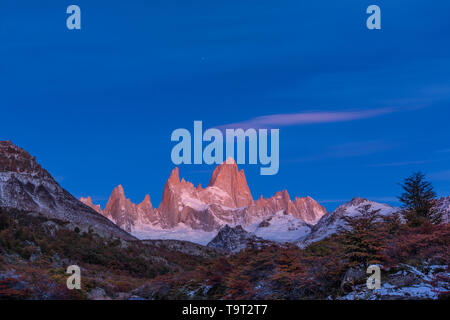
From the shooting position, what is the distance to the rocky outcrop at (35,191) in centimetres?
7275

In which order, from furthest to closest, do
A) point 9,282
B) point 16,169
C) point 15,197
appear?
point 16,169 → point 15,197 → point 9,282

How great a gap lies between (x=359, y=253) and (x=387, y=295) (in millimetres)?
2595

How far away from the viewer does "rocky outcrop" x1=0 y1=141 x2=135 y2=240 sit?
72750 millimetres

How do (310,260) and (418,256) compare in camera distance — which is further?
(310,260)

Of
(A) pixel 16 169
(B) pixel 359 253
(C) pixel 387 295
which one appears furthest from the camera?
(A) pixel 16 169

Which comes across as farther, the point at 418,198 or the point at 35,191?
the point at 35,191

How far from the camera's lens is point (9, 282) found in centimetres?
1939

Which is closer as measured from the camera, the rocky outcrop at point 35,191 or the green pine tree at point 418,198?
the green pine tree at point 418,198

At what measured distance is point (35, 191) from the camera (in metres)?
78.0

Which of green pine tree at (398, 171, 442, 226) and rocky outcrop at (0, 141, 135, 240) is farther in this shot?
rocky outcrop at (0, 141, 135, 240)

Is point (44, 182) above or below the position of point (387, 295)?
above
